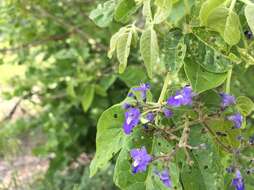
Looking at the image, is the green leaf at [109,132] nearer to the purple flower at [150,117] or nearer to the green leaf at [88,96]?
the purple flower at [150,117]

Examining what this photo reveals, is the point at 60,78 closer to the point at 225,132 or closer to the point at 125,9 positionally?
the point at 125,9

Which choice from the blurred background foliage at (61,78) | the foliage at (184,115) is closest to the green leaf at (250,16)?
the foliage at (184,115)

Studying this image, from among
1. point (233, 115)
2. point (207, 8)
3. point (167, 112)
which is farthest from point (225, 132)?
point (207, 8)

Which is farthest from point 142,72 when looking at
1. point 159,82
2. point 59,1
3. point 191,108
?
point 191,108

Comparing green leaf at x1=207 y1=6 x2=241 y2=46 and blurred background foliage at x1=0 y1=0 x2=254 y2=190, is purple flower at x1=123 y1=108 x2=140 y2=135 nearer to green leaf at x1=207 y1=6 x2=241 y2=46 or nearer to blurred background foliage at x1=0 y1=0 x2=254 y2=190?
green leaf at x1=207 y1=6 x2=241 y2=46

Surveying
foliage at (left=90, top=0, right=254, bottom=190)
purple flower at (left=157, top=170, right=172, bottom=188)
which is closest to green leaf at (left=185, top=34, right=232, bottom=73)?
foliage at (left=90, top=0, right=254, bottom=190)

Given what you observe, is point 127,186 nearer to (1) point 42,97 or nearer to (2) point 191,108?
(2) point 191,108
